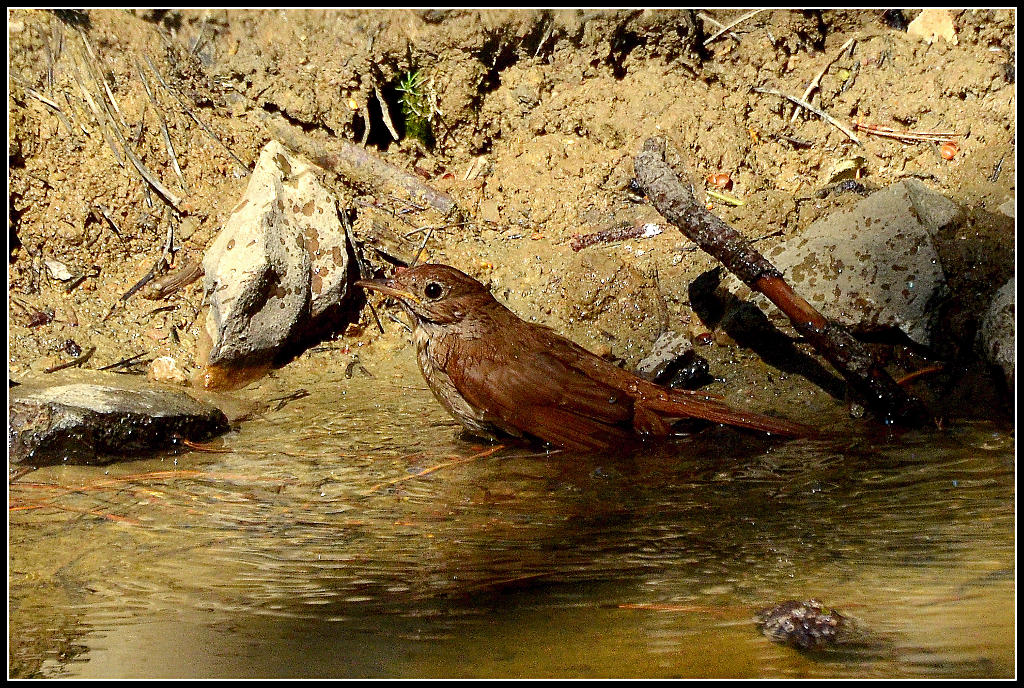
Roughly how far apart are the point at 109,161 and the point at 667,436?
13.9 ft

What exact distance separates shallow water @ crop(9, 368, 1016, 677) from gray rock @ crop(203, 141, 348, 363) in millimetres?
855

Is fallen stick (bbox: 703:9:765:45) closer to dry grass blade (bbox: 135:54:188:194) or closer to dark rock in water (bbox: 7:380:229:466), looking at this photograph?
dry grass blade (bbox: 135:54:188:194)

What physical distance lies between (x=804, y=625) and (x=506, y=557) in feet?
3.71

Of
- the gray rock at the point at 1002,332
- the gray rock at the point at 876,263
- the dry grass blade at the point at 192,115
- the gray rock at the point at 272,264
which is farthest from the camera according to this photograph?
the dry grass blade at the point at 192,115

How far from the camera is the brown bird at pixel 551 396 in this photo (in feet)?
15.8

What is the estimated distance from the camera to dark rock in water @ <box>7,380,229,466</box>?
4.49 meters

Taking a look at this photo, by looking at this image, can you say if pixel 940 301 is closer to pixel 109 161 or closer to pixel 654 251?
pixel 654 251

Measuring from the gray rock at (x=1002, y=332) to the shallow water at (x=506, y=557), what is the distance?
0.53m

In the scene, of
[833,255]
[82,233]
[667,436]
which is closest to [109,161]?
[82,233]

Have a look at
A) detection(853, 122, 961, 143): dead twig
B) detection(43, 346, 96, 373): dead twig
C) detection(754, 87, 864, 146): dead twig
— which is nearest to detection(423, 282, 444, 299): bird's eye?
detection(43, 346, 96, 373): dead twig

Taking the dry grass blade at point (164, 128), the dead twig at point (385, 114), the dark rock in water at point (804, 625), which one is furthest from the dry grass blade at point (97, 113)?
the dark rock in water at point (804, 625)

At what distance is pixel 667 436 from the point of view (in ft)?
16.1

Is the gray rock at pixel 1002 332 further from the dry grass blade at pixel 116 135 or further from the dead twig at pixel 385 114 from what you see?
the dry grass blade at pixel 116 135

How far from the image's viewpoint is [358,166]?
6898 millimetres
